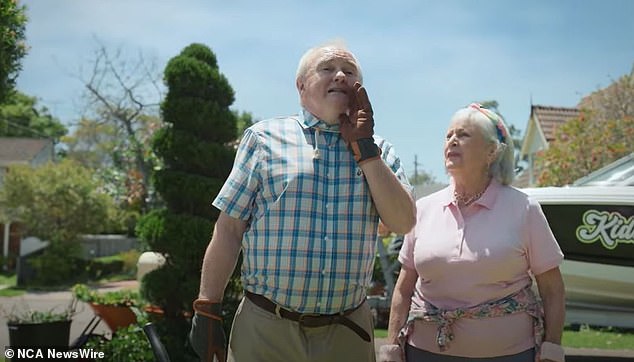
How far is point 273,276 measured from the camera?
2.33m

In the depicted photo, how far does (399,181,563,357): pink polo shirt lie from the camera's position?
254cm

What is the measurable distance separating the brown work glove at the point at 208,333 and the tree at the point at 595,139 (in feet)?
45.8

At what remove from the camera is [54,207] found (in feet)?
70.8

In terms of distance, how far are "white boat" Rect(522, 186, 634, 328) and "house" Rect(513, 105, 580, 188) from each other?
18660 millimetres

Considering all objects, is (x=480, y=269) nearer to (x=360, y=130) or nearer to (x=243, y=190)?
(x=360, y=130)

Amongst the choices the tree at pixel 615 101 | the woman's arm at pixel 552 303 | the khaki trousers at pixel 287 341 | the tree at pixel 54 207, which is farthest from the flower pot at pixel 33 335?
the tree at pixel 54 207

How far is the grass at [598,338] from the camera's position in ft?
24.6

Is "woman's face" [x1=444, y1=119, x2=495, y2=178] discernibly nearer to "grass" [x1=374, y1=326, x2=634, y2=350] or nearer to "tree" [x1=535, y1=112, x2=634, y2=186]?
"grass" [x1=374, y1=326, x2=634, y2=350]

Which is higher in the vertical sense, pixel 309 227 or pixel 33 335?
pixel 309 227

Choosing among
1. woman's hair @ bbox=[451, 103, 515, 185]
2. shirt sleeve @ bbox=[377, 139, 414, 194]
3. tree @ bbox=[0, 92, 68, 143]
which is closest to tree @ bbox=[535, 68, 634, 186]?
woman's hair @ bbox=[451, 103, 515, 185]

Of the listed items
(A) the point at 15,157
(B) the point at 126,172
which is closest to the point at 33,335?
(B) the point at 126,172

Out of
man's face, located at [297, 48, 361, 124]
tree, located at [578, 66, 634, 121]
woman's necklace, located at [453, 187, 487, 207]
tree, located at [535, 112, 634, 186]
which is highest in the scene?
tree, located at [578, 66, 634, 121]

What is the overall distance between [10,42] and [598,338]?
284 inches

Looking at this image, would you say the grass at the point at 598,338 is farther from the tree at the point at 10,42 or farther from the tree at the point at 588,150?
the tree at the point at 588,150
